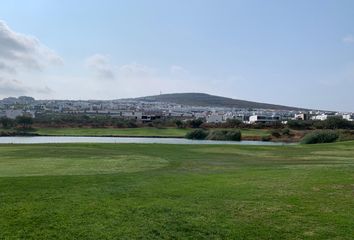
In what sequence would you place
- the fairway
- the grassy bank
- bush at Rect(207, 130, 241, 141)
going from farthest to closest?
1. the fairway
2. the grassy bank
3. bush at Rect(207, 130, 241, 141)

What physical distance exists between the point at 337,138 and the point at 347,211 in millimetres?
53977

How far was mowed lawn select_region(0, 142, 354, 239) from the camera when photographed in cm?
1138

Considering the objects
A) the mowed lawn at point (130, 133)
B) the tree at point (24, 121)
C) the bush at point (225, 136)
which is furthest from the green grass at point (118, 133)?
the bush at point (225, 136)

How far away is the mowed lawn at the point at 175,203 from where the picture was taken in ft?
37.3

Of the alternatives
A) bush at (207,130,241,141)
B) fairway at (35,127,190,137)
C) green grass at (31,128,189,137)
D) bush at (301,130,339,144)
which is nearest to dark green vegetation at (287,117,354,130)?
green grass at (31,128,189,137)

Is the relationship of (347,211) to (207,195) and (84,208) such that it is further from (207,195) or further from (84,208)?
(84,208)

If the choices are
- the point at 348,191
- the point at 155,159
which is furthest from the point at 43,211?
the point at 155,159

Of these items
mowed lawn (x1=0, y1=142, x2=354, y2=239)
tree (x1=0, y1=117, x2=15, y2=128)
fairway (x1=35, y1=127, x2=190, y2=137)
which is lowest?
fairway (x1=35, y1=127, x2=190, y2=137)

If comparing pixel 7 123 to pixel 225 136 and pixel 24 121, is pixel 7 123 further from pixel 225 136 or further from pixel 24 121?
pixel 225 136

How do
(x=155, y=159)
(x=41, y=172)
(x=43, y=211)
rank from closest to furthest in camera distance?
(x=43, y=211) → (x=41, y=172) → (x=155, y=159)

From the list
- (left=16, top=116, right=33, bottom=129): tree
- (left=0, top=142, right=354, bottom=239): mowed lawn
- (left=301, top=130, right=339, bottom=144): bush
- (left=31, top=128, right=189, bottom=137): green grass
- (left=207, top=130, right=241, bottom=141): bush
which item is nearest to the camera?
(left=0, top=142, right=354, bottom=239): mowed lawn

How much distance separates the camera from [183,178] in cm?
1980

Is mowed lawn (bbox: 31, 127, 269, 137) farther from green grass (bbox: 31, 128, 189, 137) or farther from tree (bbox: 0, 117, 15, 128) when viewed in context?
tree (bbox: 0, 117, 15, 128)

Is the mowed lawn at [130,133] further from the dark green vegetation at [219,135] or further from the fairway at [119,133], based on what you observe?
the dark green vegetation at [219,135]
